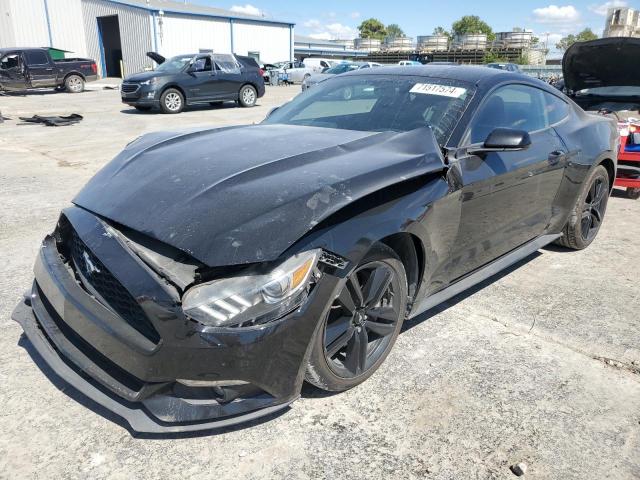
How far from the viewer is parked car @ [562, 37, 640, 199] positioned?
611 centimetres

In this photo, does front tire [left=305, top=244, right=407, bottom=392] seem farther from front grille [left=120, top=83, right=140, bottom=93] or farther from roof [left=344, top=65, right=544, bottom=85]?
front grille [left=120, top=83, right=140, bottom=93]

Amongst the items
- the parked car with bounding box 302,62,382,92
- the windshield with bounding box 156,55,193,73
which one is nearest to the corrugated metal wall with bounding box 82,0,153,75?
the parked car with bounding box 302,62,382,92

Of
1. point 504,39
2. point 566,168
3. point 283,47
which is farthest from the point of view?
point 504,39

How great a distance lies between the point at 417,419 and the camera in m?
2.43

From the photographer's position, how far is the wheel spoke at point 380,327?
2.59 m

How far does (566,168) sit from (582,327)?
1.26 metres

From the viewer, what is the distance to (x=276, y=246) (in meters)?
2.04

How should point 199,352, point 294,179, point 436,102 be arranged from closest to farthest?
point 199,352 → point 294,179 → point 436,102

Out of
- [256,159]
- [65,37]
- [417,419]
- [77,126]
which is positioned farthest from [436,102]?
[65,37]

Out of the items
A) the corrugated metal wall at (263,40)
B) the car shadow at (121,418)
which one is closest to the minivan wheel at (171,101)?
the car shadow at (121,418)

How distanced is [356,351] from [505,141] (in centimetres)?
146

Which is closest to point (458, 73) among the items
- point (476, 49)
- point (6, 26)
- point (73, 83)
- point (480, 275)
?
point (480, 275)

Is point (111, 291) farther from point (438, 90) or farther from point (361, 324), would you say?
point (438, 90)

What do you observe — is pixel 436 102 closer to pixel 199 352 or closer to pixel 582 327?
pixel 582 327
